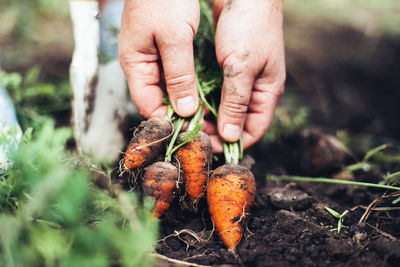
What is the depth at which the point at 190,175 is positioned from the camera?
1.85 m

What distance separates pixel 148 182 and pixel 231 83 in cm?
80

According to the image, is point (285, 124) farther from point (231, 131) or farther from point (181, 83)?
point (181, 83)

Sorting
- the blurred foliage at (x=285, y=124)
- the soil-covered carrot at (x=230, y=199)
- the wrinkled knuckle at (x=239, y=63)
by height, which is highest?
the wrinkled knuckle at (x=239, y=63)

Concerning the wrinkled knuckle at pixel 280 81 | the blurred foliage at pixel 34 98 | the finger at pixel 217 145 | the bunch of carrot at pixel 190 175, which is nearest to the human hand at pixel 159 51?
the bunch of carrot at pixel 190 175

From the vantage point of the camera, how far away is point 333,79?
4.18 meters

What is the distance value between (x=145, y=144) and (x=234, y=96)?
2.08ft

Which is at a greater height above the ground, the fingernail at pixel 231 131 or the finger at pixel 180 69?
the finger at pixel 180 69

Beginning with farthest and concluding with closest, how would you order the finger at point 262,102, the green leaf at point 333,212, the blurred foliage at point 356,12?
the blurred foliage at point 356,12 < the finger at point 262,102 < the green leaf at point 333,212

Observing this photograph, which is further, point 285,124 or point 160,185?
point 285,124

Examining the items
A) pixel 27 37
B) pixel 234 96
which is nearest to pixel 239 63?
pixel 234 96

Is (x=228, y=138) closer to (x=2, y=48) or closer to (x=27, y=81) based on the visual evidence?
(x=27, y=81)

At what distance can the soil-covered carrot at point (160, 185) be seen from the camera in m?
1.60

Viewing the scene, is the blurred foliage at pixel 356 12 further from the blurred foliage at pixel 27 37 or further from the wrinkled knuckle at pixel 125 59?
the wrinkled knuckle at pixel 125 59

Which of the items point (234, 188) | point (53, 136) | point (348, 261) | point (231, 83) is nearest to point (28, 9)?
point (53, 136)
